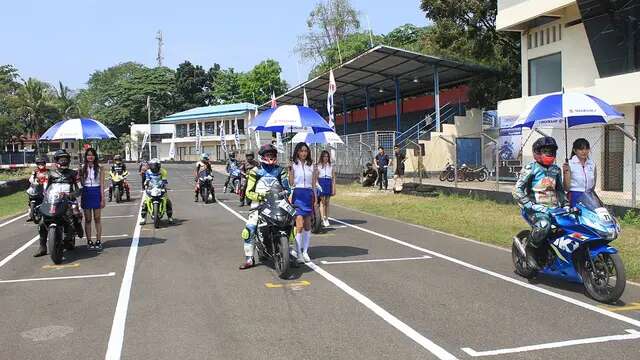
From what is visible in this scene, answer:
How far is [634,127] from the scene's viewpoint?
17781mm

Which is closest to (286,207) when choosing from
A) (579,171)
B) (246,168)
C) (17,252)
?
(579,171)

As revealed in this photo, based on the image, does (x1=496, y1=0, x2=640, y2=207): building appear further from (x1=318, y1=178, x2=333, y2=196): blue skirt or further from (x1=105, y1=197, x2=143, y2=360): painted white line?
(x1=105, y1=197, x2=143, y2=360): painted white line

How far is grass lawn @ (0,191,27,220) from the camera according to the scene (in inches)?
738

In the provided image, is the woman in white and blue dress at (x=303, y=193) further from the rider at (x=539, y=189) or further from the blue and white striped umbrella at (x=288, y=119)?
the rider at (x=539, y=189)

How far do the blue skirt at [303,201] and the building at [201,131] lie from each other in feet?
204

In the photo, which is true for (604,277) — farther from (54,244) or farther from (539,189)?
(54,244)

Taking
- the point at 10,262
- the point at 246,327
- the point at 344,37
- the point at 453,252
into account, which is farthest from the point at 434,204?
the point at 344,37

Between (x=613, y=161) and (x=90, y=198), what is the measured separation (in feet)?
50.9

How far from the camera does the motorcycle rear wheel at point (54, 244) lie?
9.28 metres

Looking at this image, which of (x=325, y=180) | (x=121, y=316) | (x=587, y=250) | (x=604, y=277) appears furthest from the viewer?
(x=325, y=180)

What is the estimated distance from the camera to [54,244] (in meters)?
9.27

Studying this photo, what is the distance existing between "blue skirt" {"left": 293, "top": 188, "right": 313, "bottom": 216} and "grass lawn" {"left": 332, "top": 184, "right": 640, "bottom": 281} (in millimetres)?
3738

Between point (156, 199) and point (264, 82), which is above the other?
point (264, 82)

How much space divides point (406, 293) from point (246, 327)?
222 cm
